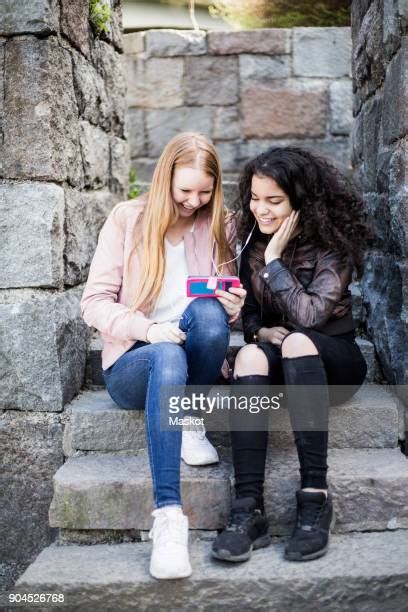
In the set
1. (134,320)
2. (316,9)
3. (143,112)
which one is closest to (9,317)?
(134,320)

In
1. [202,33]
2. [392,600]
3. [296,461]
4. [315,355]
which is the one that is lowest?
[392,600]

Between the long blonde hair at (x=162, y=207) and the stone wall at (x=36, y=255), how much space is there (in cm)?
31

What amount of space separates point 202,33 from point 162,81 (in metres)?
0.41

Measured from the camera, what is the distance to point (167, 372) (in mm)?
2268

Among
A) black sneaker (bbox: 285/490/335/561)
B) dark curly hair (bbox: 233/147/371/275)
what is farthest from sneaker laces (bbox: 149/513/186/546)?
dark curly hair (bbox: 233/147/371/275)

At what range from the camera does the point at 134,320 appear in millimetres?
2436

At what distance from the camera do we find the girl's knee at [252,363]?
2.34 metres

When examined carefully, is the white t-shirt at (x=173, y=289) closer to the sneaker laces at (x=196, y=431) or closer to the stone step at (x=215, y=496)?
the sneaker laces at (x=196, y=431)

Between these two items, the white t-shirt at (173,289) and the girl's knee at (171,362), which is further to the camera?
the white t-shirt at (173,289)

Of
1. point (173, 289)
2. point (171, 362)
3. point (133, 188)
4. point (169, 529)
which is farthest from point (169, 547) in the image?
point (133, 188)

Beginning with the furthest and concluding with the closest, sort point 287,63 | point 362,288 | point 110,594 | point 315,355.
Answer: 1. point 287,63
2. point 362,288
3. point 315,355
4. point 110,594

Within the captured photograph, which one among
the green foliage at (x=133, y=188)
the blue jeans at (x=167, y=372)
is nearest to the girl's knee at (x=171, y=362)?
the blue jeans at (x=167, y=372)

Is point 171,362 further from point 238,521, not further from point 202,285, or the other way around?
point 238,521

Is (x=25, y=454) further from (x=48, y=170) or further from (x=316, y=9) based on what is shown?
(x=316, y=9)
